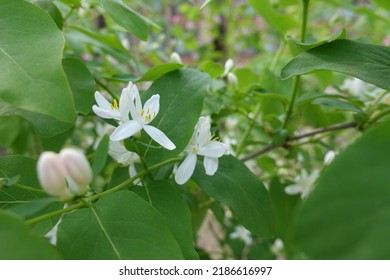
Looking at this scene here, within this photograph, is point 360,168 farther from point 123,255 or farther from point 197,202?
point 197,202

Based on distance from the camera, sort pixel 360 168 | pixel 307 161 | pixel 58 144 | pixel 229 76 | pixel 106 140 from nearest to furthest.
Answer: pixel 360 168 < pixel 106 140 < pixel 58 144 < pixel 229 76 < pixel 307 161

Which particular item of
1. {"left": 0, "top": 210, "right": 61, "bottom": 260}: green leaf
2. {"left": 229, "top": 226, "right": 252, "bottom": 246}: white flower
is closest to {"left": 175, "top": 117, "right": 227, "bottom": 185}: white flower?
{"left": 0, "top": 210, "right": 61, "bottom": 260}: green leaf

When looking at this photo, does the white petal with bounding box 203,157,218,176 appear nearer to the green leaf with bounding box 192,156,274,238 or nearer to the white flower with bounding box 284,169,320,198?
the green leaf with bounding box 192,156,274,238

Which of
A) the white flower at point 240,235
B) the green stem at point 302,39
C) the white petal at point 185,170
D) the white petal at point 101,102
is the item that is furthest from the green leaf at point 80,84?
the white flower at point 240,235

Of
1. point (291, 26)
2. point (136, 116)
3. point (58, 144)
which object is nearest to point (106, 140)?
point (136, 116)

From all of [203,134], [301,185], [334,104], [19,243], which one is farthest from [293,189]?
[19,243]

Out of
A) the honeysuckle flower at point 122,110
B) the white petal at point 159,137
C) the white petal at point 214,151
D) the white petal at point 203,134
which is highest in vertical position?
the honeysuckle flower at point 122,110

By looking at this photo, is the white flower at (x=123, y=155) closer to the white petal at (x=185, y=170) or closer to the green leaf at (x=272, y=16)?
the white petal at (x=185, y=170)
